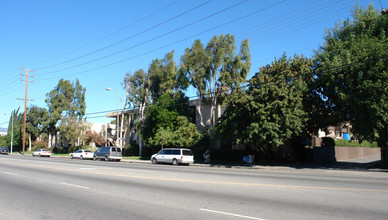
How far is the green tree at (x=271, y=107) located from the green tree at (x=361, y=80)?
217 cm

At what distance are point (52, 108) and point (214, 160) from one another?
139ft

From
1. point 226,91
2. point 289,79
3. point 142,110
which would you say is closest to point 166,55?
point 142,110

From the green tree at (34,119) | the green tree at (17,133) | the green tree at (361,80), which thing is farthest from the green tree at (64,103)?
the green tree at (361,80)

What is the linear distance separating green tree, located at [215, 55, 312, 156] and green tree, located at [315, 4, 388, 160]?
85.5 inches

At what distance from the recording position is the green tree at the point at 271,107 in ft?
77.1

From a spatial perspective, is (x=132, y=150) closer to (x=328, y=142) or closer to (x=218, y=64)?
(x=218, y=64)

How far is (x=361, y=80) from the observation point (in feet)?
69.6

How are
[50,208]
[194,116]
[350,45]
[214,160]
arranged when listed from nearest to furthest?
[50,208] < [350,45] < [214,160] < [194,116]

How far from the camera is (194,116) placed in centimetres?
3969

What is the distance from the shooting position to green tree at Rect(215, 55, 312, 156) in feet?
77.1

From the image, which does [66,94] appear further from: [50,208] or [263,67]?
[50,208]

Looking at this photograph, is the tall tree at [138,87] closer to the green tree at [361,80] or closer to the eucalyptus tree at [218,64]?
the eucalyptus tree at [218,64]

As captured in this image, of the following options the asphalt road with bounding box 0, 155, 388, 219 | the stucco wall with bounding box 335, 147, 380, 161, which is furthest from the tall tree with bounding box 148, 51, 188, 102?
the asphalt road with bounding box 0, 155, 388, 219

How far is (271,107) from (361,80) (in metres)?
6.71
